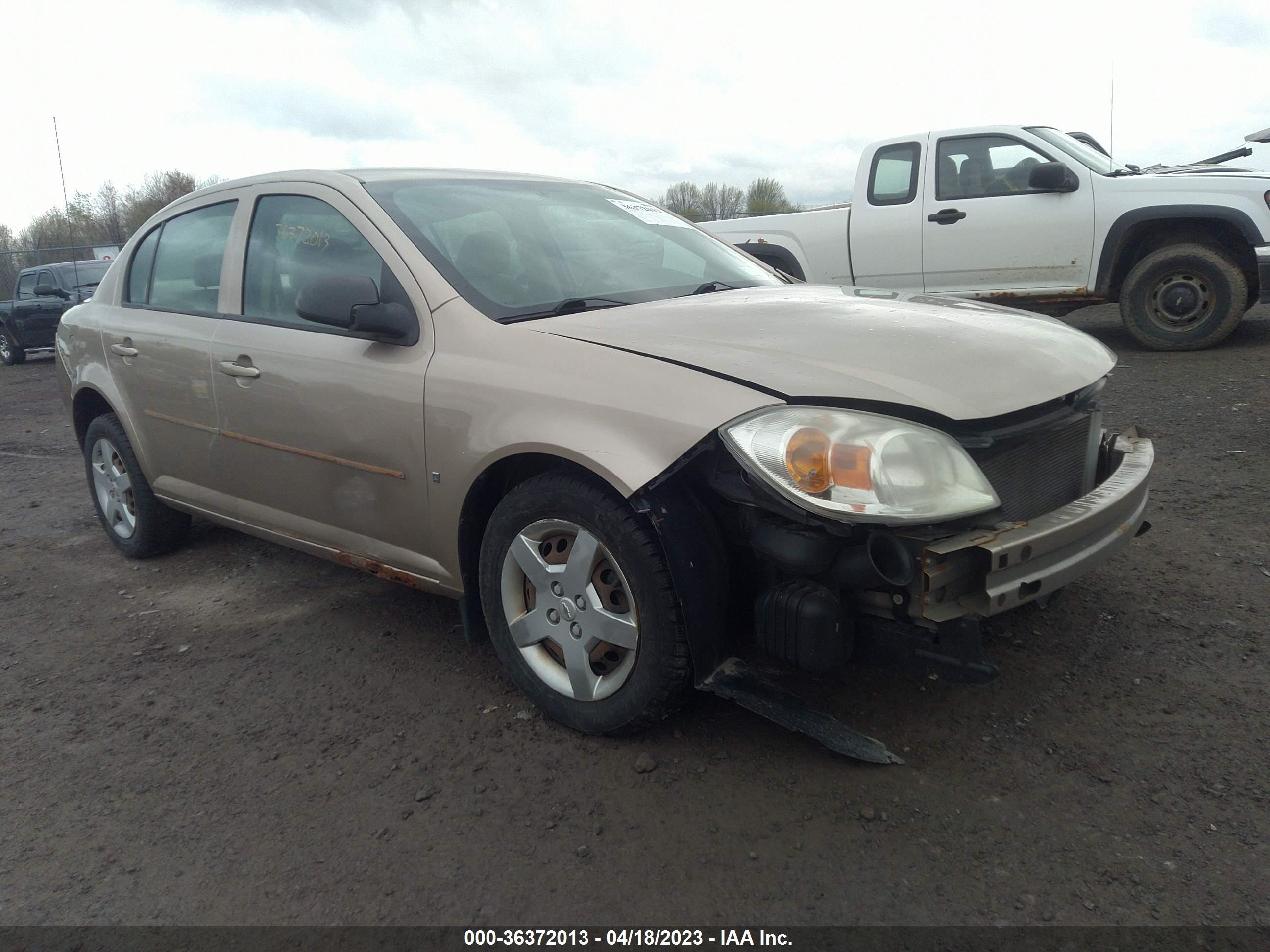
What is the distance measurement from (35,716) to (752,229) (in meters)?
7.11

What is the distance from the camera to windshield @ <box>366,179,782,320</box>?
308 centimetres

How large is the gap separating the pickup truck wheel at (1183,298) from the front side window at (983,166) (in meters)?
1.17

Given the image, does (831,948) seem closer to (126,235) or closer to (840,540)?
(840,540)

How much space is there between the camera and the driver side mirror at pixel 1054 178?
24.7 ft

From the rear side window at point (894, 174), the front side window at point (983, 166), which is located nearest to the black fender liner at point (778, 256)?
the rear side window at point (894, 174)

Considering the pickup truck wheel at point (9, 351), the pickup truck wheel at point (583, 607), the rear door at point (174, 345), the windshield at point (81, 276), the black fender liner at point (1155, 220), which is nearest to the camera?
the pickup truck wheel at point (583, 607)

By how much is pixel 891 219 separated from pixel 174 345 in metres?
6.24


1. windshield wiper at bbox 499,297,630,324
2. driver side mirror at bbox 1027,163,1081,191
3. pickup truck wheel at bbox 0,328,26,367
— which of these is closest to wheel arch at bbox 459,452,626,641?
windshield wiper at bbox 499,297,630,324

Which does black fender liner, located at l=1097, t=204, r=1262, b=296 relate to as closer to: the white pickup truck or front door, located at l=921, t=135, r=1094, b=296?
the white pickup truck

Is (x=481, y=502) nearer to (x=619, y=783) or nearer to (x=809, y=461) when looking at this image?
(x=619, y=783)

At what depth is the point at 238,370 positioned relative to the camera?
140 inches

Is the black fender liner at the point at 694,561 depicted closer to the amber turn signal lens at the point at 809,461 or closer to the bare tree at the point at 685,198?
Result: the amber turn signal lens at the point at 809,461

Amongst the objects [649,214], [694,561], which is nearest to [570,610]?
[694,561]

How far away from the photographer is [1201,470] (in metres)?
4.75
